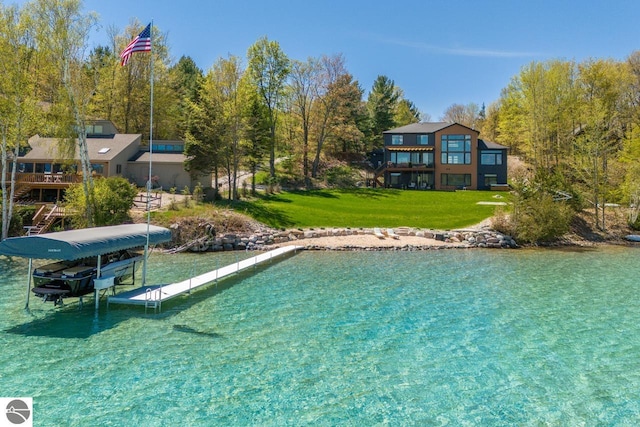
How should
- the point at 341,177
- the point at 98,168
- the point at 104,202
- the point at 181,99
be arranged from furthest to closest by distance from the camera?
the point at 181,99, the point at 341,177, the point at 98,168, the point at 104,202

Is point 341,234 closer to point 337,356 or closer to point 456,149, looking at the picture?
point 337,356

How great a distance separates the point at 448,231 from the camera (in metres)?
30.2

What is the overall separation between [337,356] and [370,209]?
28890 mm

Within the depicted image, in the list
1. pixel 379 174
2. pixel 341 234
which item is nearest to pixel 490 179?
pixel 379 174

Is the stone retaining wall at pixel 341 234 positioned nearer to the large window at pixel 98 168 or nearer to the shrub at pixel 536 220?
the shrub at pixel 536 220

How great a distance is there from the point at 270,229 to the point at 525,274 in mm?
17503

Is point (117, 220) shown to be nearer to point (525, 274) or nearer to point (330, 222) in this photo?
point (330, 222)

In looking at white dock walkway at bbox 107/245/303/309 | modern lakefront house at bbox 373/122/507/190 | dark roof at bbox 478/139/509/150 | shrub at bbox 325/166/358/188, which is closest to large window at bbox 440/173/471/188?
modern lakefront house at bbox 373/122/507/190

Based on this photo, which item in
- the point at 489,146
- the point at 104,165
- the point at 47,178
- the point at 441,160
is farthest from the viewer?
the point at 441,160

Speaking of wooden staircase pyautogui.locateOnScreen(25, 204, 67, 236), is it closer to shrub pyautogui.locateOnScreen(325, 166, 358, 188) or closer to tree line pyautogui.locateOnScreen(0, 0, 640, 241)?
tree line pyautogui.locateOnScreen(0, 0, 640, 241)

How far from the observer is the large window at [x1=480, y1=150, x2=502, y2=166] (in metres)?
52.9

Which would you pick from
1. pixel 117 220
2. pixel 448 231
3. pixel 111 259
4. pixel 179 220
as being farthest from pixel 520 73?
pixel 111 259

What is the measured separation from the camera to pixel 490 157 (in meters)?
53.1

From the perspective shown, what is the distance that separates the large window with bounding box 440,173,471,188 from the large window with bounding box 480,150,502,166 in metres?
2.80
